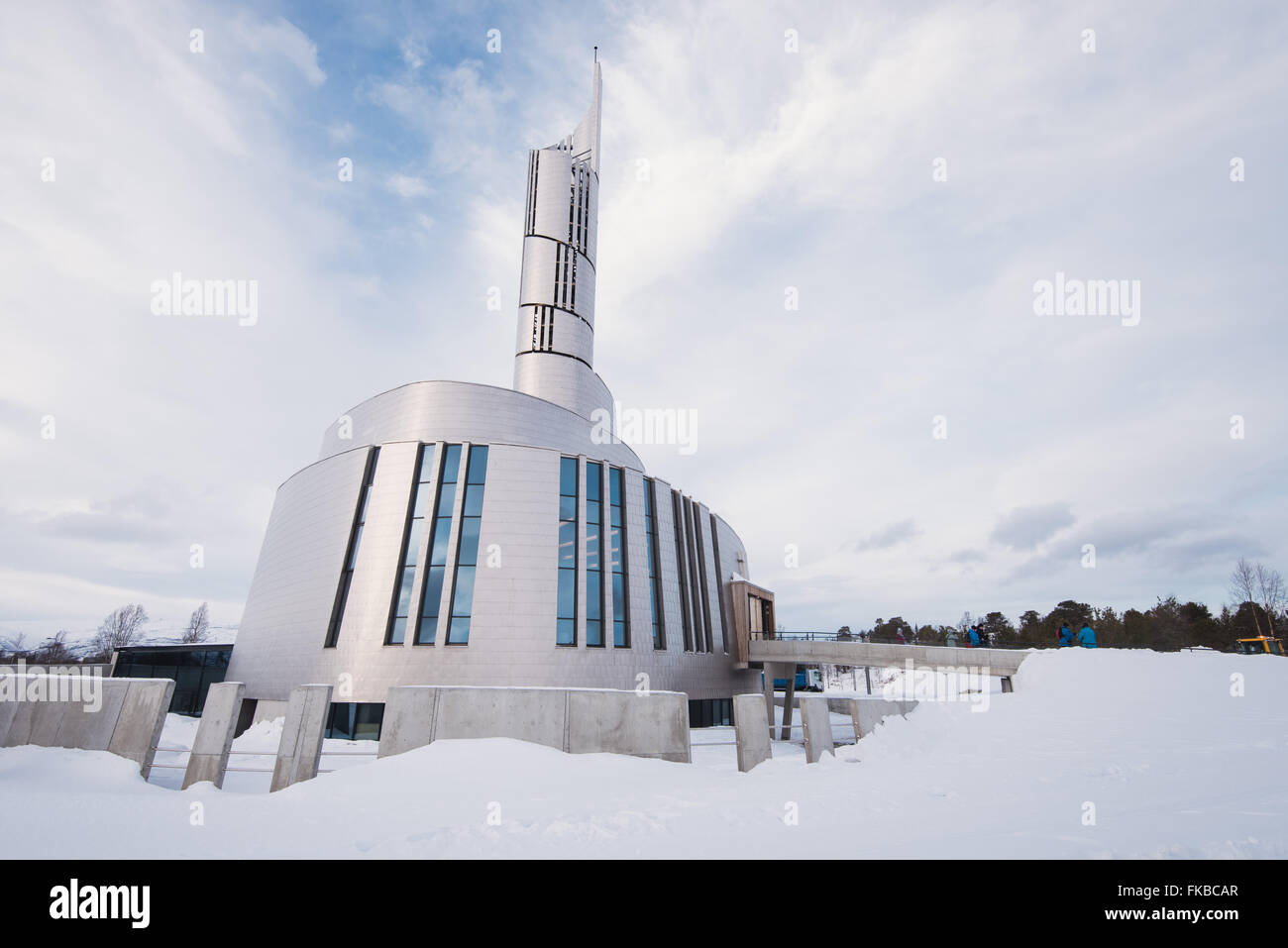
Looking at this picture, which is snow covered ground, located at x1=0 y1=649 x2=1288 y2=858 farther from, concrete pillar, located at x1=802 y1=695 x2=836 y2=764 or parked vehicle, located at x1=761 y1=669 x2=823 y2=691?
parked vehicle, located at x1=761 y1=669 x2=823 y2=691

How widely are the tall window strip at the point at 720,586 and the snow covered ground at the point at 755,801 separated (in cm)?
2641

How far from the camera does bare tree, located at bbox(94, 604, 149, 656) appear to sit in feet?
290

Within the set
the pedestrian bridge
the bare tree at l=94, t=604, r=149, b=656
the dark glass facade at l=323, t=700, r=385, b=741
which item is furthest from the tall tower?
the bare tree at l=94, t=604, r=149, b=656

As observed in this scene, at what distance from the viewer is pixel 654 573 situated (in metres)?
33.3

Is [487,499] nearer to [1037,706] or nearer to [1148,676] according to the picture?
[1037,706]

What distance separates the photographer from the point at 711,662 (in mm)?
36219

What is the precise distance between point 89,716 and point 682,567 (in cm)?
2867

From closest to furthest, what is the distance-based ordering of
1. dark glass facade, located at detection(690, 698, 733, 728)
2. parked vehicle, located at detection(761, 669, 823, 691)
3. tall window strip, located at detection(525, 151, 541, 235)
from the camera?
dark glass facade, located at detection(690, 698, 733, 728)
parked vehicle, located at detection(761, 669, 823, 691)
tall window strip, located at detection(525, 151, 541, 235)

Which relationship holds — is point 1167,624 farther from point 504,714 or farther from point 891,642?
point 504,714

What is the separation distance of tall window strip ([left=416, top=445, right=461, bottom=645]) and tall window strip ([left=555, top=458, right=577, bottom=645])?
17.5 feet

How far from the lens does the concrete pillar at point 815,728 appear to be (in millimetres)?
13023
